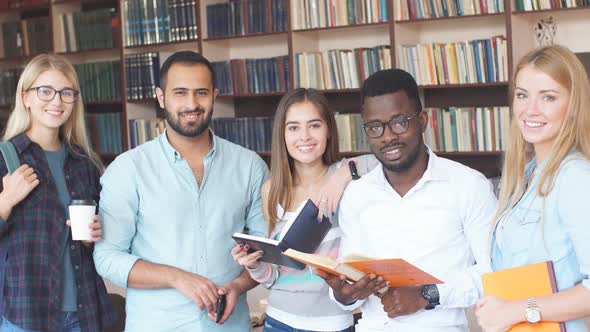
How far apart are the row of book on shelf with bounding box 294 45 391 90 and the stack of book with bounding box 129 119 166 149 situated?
1348 mm

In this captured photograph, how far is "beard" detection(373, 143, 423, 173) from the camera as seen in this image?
200 centimetres

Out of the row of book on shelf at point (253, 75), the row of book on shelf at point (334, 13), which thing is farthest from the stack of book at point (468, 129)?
the row of book on shelf at point (253, 75)

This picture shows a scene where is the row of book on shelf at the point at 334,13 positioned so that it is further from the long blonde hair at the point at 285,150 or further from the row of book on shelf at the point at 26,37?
the long blonde hair at the point at 285,150

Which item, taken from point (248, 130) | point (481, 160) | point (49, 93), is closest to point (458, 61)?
point (481, 160)

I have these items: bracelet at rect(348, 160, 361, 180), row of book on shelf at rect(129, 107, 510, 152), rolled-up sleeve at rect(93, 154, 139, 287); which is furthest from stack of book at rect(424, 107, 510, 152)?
rolled-up sleeve at rect(93, 154, 139, 287)

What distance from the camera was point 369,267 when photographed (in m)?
1.81

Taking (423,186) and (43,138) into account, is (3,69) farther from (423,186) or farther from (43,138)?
(423,186)

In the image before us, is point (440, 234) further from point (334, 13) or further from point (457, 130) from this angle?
point (334, 13)

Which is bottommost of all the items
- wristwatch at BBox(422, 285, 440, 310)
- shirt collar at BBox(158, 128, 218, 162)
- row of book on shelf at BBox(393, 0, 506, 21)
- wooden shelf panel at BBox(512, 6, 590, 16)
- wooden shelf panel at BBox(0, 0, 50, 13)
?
wristwatch at BBox(422, 285, 440, 310)

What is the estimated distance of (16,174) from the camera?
2.45 meters

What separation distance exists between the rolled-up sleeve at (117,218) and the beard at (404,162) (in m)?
0.81

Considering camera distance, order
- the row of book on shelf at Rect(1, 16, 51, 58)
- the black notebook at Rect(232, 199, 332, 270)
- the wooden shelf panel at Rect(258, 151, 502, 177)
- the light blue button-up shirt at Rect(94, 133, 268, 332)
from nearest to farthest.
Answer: the black notebook at Rect(232, 199, 332, 270) → the light blue button-up shirt at Rect(94, 133, 268, 332) → the wooden shelf panel at Rect(258, 151, 502, 177) → the row of book on shelf at Rect(1, 16, 51, 58)

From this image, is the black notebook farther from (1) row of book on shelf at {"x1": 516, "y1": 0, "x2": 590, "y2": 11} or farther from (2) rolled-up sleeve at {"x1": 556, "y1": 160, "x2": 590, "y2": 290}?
(1) row of book on shelf at {"x1": 516, "y1": 0, "x2": 590, "y2": 11}

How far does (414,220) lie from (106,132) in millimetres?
4833
